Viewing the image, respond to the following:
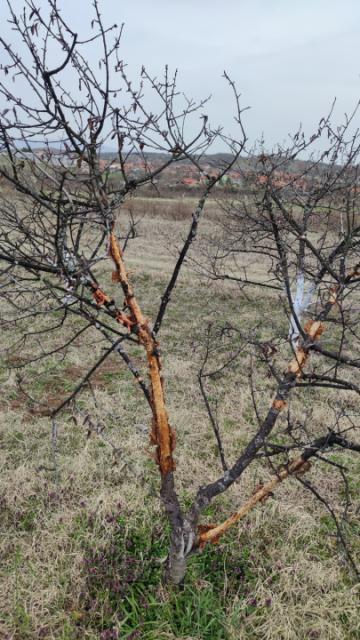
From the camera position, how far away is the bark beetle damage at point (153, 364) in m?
2.13

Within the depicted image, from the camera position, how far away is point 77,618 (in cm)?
259

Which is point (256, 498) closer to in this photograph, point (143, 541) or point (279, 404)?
point (279, 404)

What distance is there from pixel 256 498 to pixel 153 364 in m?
0.92

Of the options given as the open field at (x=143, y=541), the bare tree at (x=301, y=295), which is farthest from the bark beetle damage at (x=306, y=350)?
the open field at (x=143, y=541)

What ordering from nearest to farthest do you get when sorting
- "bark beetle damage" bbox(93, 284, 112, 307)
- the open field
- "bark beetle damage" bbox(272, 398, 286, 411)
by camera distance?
1. "bark beetle damage" bbox(93, 284, 112, 307)
2. "bark beetle damage" bbox(272, 398, 286, 411)
3. the open field

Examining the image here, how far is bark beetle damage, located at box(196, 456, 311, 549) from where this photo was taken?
7.76ft

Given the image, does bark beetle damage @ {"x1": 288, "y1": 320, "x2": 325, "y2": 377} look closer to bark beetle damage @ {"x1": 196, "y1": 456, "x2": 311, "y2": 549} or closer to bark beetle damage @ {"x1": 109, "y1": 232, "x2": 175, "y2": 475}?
bark beetle damage @ {"x1": 196, "y1": 456, "x2": 311, "y2": 549}

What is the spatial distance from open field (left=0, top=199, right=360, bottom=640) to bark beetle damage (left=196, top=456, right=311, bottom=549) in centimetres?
36

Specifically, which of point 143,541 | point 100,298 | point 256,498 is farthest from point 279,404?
point 143,541

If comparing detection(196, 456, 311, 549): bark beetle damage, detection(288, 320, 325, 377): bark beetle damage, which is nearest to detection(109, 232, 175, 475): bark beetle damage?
detection(196, 456, 311, 549): bark beetle damage

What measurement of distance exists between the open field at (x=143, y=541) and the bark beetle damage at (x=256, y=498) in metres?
0.36

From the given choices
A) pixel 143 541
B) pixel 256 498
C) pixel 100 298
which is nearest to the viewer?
pixel 100 298

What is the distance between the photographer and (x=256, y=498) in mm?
2486

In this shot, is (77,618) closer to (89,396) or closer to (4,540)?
(4,540)
